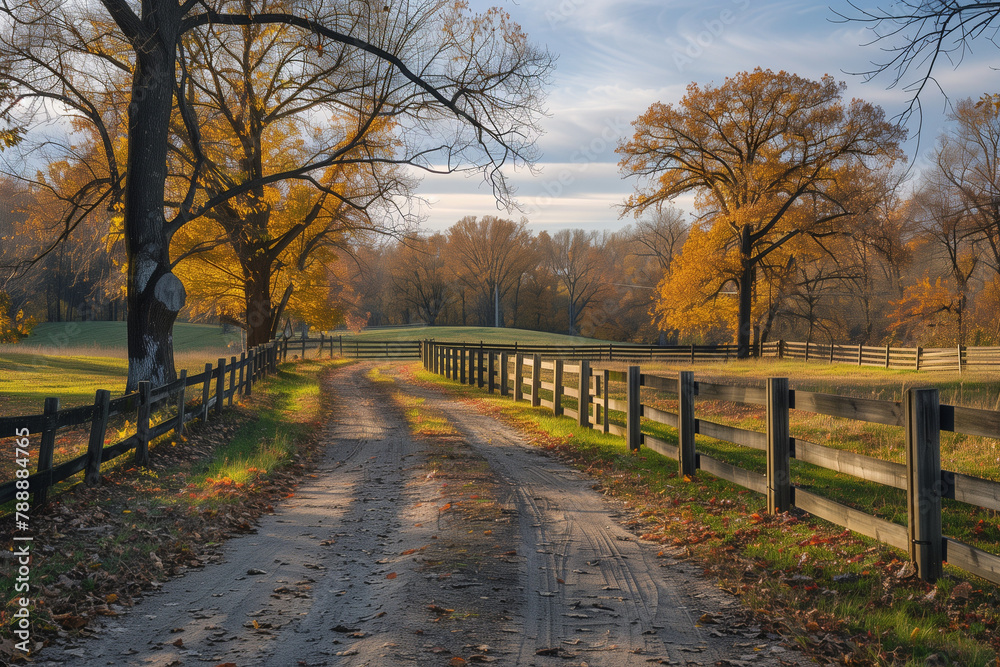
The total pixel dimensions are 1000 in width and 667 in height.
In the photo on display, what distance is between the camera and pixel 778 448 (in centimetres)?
648

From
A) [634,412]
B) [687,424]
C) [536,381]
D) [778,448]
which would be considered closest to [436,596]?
[778,448]

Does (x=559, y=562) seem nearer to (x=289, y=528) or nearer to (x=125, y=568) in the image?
(x=289, y=528)

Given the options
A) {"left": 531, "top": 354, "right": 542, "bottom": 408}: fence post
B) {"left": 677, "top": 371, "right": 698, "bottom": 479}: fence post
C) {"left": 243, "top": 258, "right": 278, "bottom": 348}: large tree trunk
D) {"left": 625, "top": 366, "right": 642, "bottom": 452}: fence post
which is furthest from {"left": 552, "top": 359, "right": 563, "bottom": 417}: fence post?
{"left": 243, "top": 258, "right": 278, "bottom": 348}: large tree trunk

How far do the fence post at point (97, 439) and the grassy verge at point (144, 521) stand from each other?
15 centimetres

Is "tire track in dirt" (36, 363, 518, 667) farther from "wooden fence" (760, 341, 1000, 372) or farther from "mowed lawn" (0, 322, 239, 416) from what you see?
"wooden fence" (760, 341, 1000, 372)

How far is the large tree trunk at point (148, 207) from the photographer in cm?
1212

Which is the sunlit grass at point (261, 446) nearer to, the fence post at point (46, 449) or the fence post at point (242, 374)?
the fence post at point (242, 374)

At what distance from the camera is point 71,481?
7.64 metres

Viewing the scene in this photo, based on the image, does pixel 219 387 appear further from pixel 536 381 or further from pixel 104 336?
pixel 104 336

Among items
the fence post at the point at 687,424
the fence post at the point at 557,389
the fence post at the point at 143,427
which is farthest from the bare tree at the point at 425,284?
the fence post at the point at 687,424

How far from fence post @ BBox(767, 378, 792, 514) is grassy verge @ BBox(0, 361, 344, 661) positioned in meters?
5.35

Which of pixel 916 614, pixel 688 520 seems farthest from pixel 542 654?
pixel 688 520

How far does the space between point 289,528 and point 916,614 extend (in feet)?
18.0

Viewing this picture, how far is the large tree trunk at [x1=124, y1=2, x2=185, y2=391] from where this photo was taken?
477 inches
